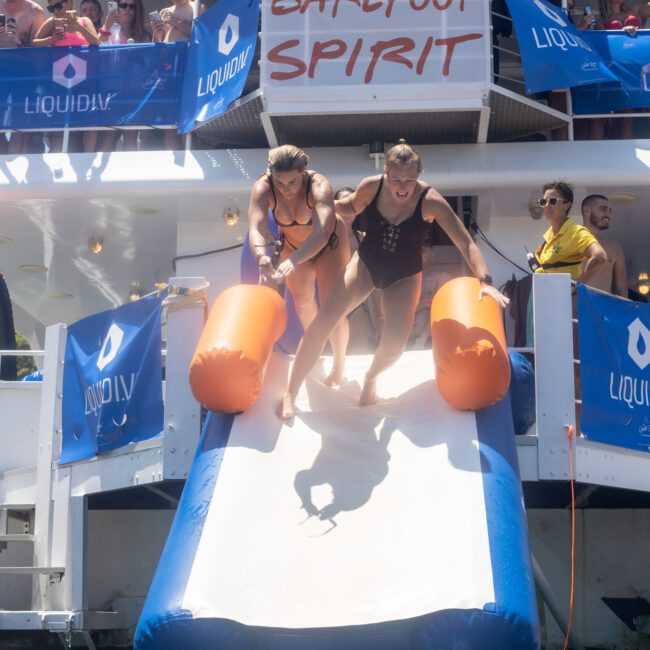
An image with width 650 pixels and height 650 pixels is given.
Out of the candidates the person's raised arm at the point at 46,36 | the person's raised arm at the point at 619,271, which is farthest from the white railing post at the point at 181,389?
the person's raised arm at the point at 46,36

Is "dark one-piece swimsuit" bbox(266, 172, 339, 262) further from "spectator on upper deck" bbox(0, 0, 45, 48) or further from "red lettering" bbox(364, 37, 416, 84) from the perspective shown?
"spectator on upper deck" bbox(0, 0, 45, 48)

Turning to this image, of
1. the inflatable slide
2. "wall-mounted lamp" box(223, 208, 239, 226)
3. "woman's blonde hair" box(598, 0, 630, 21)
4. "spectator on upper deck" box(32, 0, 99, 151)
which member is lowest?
the inflatable slide

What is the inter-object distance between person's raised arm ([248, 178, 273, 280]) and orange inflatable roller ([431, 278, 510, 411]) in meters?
1.04

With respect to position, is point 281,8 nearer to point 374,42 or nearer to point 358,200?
point 374,42

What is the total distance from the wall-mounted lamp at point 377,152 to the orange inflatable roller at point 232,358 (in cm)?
310

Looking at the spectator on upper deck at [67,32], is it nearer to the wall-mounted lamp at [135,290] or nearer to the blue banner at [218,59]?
the blue banner at [218,59]

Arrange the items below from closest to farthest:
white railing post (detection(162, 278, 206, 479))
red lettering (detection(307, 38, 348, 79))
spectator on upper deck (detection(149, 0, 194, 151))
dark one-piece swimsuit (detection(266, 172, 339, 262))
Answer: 1. dark one-piece swimsuit (detection(266, 172, 339, 262))
2. white railing post (detection(162, 278, 206, 479))
3. red lettering (detection(307, 38, 348, 79))
4. spectator on upper deck (detection(149, 0, 194, 151))

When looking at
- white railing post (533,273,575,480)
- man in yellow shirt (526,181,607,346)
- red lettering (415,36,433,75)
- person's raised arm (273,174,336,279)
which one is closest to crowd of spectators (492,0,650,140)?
red lettering (415,36,433,75)

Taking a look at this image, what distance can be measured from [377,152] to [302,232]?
2.76 meters

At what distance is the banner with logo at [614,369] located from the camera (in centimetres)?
646

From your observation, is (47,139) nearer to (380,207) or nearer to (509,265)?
(509,265)

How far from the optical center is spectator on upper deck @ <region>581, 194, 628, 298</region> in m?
8.05

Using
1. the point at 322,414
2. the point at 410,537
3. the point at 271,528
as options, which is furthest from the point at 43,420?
the point at 410,537

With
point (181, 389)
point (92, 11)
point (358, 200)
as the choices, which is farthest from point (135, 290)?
point (358, 200)
